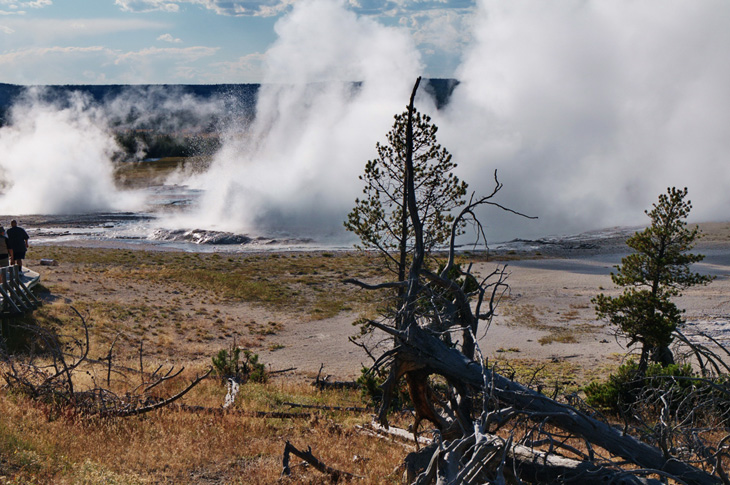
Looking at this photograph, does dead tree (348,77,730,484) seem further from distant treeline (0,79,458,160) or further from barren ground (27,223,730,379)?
distant treeline (0,79,458,160)

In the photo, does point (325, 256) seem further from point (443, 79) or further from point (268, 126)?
point (443, 79)

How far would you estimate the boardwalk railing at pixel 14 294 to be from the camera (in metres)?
16.7

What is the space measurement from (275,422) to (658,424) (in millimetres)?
6338

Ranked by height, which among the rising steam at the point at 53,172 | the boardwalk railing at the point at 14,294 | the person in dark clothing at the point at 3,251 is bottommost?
the boardwalk railing at the point at 14,294

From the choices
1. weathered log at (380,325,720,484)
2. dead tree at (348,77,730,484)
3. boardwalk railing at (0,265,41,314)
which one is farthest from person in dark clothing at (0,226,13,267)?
weathered log at (380,325,720,484)

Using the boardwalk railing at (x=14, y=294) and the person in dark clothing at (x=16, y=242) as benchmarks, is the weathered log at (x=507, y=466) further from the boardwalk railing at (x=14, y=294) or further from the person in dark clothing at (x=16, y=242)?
the person in dark clothing at (x=16, y=242)

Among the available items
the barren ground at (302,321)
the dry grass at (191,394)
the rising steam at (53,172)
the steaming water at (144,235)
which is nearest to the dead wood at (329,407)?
the dry grass at (191,394)

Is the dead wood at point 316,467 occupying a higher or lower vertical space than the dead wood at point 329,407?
higher

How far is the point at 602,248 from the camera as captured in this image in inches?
1868

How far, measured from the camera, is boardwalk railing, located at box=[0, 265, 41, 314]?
16.7 m

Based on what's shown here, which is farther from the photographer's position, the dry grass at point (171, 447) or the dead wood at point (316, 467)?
the dead wood at point (316, 467)

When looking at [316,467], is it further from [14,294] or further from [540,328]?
[540,328]

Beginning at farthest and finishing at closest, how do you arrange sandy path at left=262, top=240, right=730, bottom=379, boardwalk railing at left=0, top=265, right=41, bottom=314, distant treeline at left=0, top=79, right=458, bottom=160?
1. distant treeline at left=0, top=79, right=458, bottom=160
2. sandy path at left=262, top=240, right=730, bottom=379
3. boardwalk railing at left=0, top=265, right=41, bottom=314

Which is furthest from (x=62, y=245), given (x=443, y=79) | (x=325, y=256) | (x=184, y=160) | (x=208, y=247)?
(x=443, y=79)
